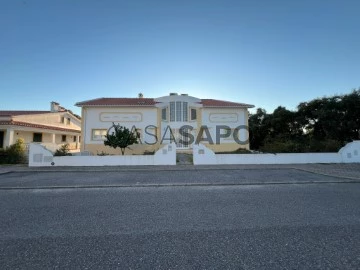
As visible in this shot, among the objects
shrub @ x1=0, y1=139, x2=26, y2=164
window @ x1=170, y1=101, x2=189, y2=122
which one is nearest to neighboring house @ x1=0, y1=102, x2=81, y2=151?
shrub @ x1=0, y1=139, x2=26, y2=164

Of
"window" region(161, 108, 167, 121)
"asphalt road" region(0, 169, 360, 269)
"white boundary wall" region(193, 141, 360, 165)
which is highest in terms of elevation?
"window" region(161, 108, 167, 121)

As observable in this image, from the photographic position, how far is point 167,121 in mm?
21719

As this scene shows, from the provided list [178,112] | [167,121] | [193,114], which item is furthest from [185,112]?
[167,121]

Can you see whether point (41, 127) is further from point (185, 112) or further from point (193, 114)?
point (193, 114)

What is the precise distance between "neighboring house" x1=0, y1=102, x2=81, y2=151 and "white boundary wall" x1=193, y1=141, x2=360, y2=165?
13.8 meters

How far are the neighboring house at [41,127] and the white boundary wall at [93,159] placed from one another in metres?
4.42

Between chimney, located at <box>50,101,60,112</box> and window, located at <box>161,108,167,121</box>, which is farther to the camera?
chimney, located at <box>50,101,60,112</box>

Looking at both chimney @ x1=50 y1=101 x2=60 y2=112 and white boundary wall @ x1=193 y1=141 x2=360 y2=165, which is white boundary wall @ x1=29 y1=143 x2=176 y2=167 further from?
chimney @ x1=50 y1=101 x2=60 y2=112

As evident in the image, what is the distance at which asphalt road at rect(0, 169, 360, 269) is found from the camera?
2.88 m

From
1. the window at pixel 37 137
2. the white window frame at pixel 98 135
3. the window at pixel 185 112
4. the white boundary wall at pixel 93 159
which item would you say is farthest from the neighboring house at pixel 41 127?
the window at pixel 185 112

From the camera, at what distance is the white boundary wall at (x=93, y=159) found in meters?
13.7

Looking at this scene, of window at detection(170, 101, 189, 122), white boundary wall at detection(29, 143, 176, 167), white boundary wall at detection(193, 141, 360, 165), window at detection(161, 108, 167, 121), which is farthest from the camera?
window at detection(170, 101, 189, 122)

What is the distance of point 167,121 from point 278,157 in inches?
459

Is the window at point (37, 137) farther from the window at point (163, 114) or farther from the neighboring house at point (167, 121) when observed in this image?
the window at point (163, 114)
